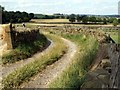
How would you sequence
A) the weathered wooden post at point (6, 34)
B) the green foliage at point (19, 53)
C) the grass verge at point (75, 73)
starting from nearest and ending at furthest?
the grass verge at point (75, 73) < the green foliage at point (19, 53) < the weathered wooden post at point (6, 34)

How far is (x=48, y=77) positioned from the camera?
54.5 ft

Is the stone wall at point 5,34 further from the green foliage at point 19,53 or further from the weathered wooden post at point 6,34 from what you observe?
the green foliage at point 19,53

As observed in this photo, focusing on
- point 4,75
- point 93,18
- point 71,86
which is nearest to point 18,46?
point 4,75

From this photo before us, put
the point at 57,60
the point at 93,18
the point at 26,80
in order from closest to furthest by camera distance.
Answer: the point at 26,80, the point at 57,60, the point at 93,18

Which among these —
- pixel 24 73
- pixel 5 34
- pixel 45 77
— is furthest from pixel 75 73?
pixel 5 34

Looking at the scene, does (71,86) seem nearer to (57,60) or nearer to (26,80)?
(26,80)

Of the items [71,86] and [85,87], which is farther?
[71,86]

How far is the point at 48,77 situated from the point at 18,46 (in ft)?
31.5

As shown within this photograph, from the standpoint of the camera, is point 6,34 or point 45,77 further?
point 6,34

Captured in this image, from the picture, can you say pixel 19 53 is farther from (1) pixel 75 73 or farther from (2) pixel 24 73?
(1) pixel 75 73

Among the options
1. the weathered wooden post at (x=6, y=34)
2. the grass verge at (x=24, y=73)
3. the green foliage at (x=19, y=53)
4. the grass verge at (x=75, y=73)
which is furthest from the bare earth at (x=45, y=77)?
the weathered wooden post at (x=6, y=34)

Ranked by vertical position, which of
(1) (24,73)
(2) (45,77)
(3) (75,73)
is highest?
(3) (75,73)

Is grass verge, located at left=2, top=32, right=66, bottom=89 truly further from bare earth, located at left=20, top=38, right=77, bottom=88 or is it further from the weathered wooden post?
the weathered wooden post

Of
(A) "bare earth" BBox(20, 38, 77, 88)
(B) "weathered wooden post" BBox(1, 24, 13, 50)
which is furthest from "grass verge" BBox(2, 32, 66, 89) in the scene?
(B) "weathered wooden post" BBox(1, 24, 13, 50)
